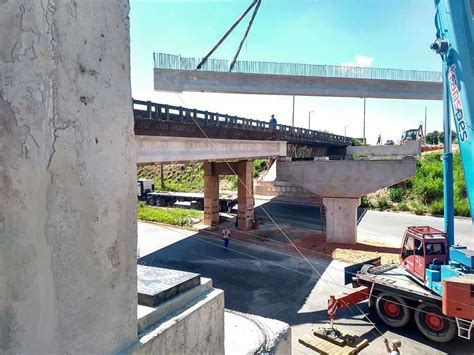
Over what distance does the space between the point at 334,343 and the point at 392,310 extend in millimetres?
2881

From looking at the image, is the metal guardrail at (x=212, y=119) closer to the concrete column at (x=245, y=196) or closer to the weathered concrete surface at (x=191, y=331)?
the concrete column at (x=245, y=196)

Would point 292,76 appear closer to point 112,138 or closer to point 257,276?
point 257,276

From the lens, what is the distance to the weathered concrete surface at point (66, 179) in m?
1.76

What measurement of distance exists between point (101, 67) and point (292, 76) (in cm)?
1907

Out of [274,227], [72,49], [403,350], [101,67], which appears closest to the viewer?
[72,49]

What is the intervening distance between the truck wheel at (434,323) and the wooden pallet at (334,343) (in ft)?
6.83

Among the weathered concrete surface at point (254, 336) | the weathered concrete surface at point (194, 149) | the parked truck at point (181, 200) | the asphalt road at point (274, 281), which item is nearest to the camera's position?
the weathered concrete surface at point (254, 336)

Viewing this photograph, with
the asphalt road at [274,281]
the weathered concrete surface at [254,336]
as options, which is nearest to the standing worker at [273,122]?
the asphalt road at [274,281]

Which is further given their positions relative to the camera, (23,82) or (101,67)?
(101,67)

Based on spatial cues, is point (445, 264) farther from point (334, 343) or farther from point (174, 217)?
point (174, 217)

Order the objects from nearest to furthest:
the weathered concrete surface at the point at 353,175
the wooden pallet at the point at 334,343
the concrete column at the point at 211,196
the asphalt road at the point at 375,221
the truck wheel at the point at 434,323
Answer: the wooden pallet at the point at 334,343 < the truck wheel at the point at 434,323 < the weathered concrete surface at the point at 353,175 < the asphalt road at the point at 375,221 < the concrete column at the point at 211,196

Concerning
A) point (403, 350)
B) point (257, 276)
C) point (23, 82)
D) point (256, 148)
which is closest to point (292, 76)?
point (256, 148)

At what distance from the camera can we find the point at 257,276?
1628 cm

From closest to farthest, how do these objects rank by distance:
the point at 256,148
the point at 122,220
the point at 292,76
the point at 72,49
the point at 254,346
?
the point at 72,49, the point at 122,220, the point at 254,346, the point at 292,76, the point at 256,148
